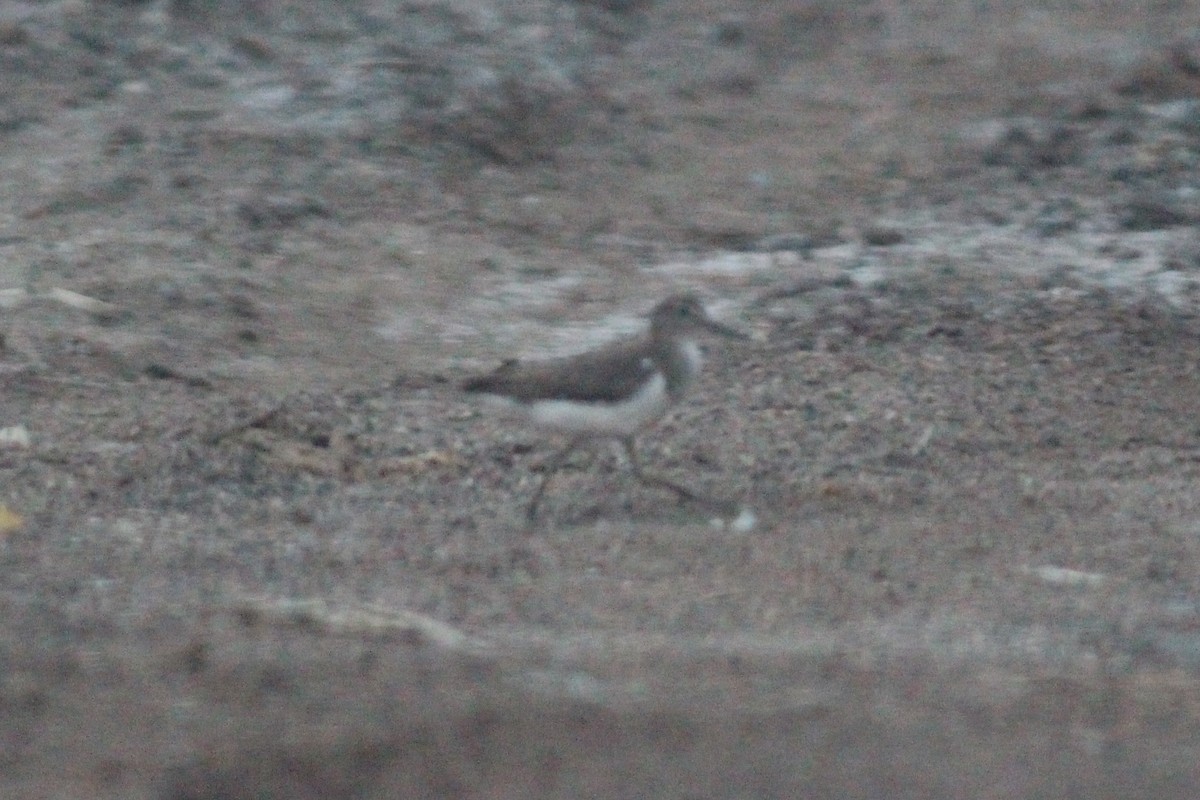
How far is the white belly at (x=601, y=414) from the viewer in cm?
915

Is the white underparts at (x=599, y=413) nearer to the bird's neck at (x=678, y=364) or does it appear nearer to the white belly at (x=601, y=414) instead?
the white belly at (x=601, y=414)

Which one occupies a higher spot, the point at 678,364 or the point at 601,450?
the point at 678,364

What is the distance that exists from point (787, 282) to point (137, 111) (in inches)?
142

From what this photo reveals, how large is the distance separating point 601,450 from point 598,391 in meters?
1.12

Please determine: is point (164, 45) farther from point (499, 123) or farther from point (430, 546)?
point (430, 546)

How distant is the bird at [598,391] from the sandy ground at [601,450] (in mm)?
317

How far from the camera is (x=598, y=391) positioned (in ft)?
30.1

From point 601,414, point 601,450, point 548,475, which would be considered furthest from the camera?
point 601,450

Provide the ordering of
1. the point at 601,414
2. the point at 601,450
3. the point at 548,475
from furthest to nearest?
the point at 601,450 → the point at 548,475 → the point at 601,414

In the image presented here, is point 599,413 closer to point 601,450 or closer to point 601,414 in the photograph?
point 601,414

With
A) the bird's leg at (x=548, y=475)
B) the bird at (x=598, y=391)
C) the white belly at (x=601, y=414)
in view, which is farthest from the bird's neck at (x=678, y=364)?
the bird's leg at (x=548, y=475)

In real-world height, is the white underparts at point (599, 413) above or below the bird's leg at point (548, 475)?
above

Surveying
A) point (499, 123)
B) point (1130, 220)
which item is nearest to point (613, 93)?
point (499, 123)

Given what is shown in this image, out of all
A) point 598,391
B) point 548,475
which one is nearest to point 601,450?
point 548,475
